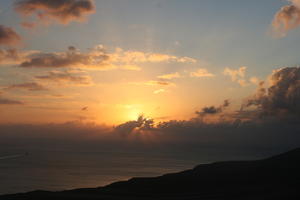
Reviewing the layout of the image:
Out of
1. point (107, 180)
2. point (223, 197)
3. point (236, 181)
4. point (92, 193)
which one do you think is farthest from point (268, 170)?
point (107, 180)

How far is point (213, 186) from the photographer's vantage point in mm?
71562

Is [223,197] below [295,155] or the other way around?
below

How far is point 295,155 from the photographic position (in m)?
90.2

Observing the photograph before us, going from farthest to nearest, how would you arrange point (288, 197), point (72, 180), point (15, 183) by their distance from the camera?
point (72, 180), point (15, 183), point (288, 197)

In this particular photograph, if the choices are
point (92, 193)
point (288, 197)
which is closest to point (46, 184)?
point (92, 193)

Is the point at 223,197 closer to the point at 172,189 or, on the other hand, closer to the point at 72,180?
the point at 172,189

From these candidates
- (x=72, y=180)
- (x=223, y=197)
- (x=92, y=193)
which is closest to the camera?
(x=223, y=197)

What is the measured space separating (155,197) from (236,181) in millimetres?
19141

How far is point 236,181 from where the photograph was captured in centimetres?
7319

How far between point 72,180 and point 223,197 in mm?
91629

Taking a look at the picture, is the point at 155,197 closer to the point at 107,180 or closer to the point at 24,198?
the point at 24,198

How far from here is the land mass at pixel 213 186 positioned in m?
60.9

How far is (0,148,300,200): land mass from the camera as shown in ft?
200

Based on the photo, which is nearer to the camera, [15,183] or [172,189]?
[172,189]
